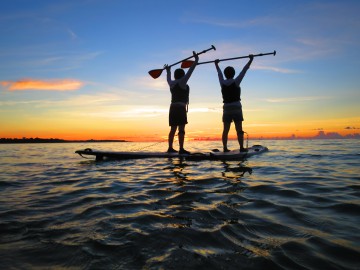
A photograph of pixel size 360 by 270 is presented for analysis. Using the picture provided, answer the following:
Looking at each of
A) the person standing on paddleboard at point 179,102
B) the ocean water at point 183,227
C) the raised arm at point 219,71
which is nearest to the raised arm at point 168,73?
the person standing on paddleboard at point 179,102

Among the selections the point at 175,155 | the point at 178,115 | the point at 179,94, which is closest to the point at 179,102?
the point at 179,94

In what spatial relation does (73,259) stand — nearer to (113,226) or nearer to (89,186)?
(113,226)

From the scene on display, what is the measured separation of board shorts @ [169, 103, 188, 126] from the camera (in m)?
9.18

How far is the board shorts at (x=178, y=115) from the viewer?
918 cm

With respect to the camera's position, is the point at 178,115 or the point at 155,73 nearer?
the point at 178,115

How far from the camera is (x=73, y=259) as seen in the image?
2047 mm

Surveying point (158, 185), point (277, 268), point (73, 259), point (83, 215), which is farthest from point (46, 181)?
point (277, 268)

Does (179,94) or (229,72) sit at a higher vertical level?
(229,72)

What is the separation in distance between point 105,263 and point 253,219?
5.60 ft

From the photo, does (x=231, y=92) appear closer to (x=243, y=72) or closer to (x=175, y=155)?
(x=243, y=72)

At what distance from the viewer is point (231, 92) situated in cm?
895

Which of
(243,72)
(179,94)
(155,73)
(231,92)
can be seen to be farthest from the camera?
(155,73)

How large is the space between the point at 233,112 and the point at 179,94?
201 cm

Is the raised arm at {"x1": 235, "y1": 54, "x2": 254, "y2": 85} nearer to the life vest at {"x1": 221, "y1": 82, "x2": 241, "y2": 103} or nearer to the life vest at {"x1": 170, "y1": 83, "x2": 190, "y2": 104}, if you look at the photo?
Result: the life vest at {"x1": 221, "y1": 82, "x2": 241, "y2": 103}
